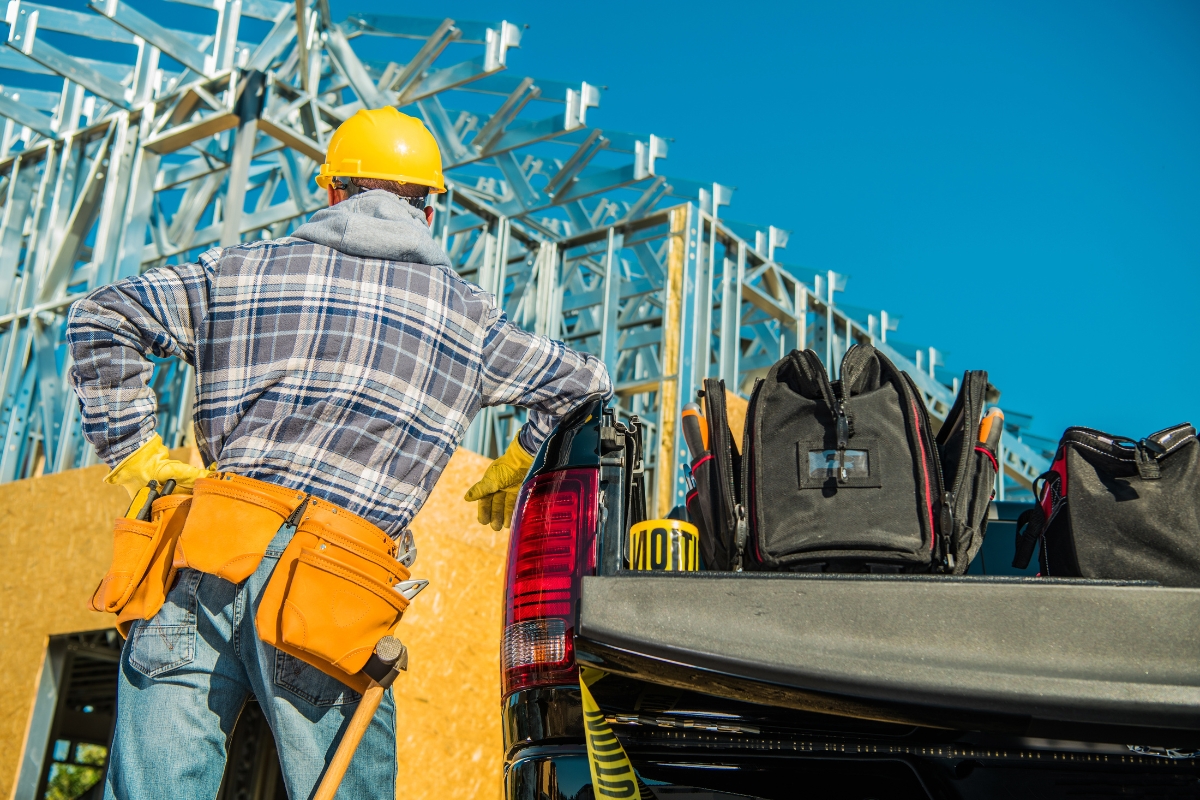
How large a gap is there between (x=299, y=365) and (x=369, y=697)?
0.66m

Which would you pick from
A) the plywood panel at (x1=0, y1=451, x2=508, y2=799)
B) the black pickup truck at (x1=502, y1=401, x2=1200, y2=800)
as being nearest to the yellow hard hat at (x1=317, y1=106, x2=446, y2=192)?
the black pickup truck at (x1=502, y1=401, x2=1200, y2=800)

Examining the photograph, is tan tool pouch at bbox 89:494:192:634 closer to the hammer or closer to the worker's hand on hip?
the worker's hand on hip

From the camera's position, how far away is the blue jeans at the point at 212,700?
6.32ft

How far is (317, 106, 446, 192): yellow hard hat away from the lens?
2.56 m

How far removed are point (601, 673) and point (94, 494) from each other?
531 cm

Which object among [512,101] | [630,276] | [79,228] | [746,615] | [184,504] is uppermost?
[630,276]

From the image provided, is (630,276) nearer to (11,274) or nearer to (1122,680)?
(11,274)

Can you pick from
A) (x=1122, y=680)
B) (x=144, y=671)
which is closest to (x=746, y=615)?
(x=1122, y=680)

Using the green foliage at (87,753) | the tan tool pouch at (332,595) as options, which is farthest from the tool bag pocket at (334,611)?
the green foliage at (87,753)

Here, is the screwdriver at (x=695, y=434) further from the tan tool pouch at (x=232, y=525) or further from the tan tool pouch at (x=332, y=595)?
the tan tool pouch at (x=232, y=525)

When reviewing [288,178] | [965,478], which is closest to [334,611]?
[965,478]

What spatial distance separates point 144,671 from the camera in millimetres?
1969

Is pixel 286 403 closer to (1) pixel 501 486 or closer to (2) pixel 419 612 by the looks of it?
(1) pixel 501 486

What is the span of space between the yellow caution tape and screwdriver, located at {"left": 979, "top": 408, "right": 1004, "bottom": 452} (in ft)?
3.06
